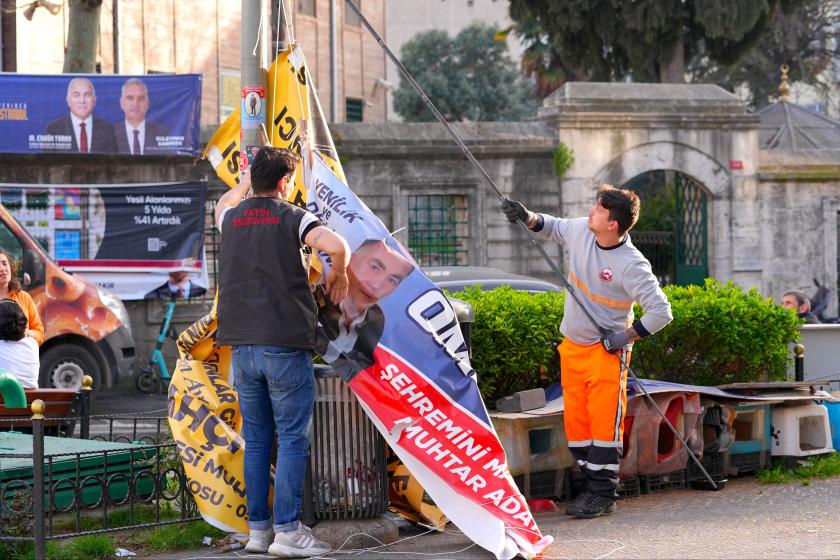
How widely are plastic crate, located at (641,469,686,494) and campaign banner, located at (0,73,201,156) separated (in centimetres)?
1082

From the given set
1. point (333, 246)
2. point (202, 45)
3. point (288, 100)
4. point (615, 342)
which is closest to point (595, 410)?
point (615, 342)

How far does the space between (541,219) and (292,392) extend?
221 cm

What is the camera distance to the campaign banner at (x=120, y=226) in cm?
1694

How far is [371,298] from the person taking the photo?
6.24 m

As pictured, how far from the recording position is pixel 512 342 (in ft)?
25.6

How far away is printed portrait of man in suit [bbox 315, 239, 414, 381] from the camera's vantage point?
6.19 m

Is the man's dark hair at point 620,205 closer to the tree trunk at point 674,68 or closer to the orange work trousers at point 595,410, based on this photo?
the orange work trousers at point 595,410

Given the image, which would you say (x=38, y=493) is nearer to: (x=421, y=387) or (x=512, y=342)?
(x=421, y=387)

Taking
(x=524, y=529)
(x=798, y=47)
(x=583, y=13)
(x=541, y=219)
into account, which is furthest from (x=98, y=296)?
(x=798, y=47)

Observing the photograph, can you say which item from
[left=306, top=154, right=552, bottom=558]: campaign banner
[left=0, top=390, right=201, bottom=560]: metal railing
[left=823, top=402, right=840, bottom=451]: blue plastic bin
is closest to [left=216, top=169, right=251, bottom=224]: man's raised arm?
[left=306, top=154, right=552, bottom=558]: campaign banner

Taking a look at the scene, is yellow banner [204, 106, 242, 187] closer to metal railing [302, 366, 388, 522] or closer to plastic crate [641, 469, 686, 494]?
metal railing [302, 366, 388, 522]

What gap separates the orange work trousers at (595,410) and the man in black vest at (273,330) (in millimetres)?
1713

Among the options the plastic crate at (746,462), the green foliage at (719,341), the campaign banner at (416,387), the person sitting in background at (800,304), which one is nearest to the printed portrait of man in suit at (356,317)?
Result: the campaign banner at (416,387)

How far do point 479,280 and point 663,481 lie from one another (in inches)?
203
